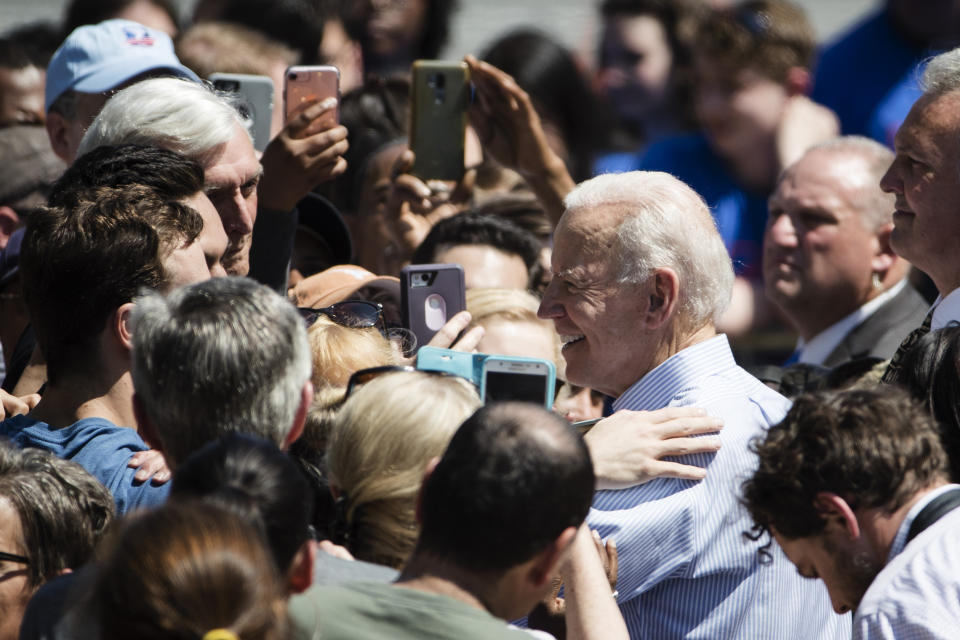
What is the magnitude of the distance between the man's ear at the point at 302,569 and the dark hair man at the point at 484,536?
2 centimetres

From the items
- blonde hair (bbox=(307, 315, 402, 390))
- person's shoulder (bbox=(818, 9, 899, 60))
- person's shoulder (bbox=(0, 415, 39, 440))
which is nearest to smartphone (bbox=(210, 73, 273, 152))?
blonde hair (bbox=(307, 315, 402, 390))

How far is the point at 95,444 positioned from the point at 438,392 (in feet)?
2.53

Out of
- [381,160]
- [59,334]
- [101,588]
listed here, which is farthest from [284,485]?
[381,160]

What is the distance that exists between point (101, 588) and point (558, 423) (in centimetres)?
72

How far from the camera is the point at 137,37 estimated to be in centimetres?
393

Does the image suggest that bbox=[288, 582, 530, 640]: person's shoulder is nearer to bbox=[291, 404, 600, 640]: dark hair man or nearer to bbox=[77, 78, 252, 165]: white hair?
bbox=[291, 404, 600, 640]: dark hair man

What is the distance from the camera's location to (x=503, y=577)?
76.4 inches

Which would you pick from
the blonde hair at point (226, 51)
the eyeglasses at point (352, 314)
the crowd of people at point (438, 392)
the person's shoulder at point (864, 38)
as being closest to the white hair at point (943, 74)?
the crowd of people at point (438, 392)

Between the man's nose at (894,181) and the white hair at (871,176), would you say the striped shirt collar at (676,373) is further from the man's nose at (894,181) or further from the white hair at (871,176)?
the white hair at (871,176)

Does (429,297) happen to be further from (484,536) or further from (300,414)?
(484,536)

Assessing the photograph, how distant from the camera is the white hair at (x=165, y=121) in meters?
3.23

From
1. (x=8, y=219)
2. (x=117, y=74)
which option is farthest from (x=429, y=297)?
(x=8, y=219)

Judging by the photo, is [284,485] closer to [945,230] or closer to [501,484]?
[501,484]

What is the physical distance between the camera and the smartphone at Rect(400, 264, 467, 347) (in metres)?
3.31
